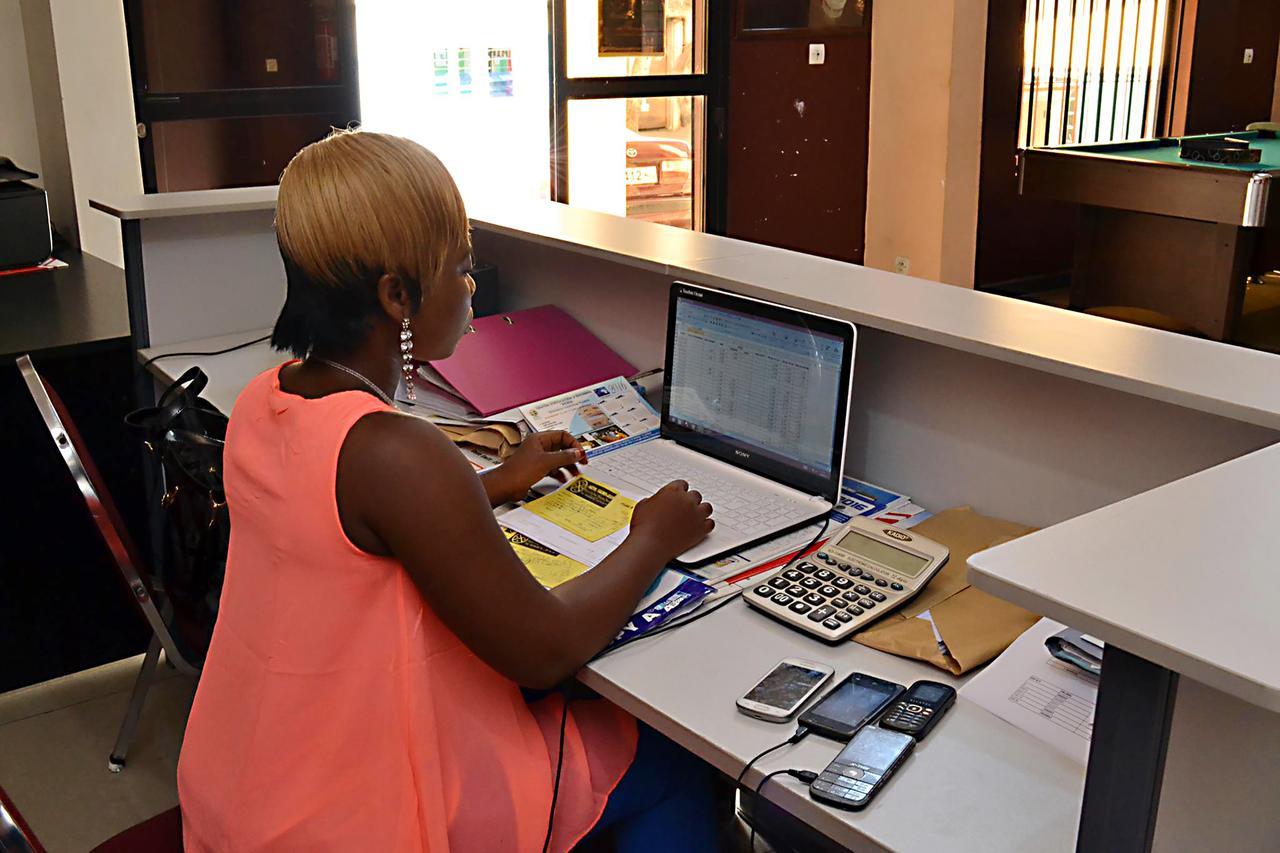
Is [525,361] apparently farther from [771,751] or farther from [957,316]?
[771,751]

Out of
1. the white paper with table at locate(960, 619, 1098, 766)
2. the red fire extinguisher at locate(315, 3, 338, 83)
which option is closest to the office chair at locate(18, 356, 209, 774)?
the white paper with table at locate(960, 619, 1098, 766)

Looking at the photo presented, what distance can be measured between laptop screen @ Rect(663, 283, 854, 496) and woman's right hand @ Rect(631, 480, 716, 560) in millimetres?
192

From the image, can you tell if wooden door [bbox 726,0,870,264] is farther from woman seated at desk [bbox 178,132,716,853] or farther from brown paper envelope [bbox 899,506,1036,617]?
woman seated at desk [bbox 178,132,716,853]

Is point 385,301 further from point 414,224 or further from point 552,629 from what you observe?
point 552,629

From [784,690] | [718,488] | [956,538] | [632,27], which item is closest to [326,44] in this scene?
[632,27]

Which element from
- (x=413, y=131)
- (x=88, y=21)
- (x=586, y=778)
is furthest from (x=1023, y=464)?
(x=413, y=131)

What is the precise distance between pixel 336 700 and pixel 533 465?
0.56 metres

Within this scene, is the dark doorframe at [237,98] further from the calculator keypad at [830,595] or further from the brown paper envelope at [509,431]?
the calculator keypad at [830,595]

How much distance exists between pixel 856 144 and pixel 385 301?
4952 mm

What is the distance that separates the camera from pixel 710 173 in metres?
5.73

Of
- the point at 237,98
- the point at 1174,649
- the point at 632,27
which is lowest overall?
the point at 1174,649

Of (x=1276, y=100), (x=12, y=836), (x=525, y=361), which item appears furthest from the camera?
(x=1276, y=100)

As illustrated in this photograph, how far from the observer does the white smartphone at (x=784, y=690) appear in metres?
1.17

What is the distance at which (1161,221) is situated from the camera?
16.2 feet
